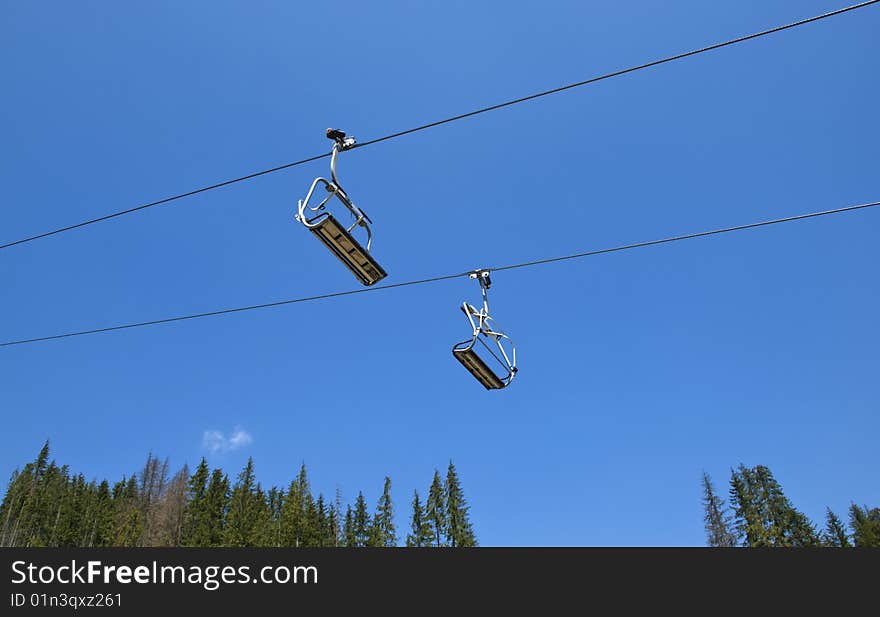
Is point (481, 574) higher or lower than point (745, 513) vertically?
A: lower

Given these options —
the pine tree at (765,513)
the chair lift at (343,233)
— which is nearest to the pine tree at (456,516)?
the pine tree at (765,513)

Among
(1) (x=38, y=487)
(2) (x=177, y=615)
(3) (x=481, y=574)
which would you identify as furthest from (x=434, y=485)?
(1) (x=38, y=487)

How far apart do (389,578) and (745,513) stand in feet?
167

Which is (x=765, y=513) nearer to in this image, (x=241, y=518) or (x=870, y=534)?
(x=870, y=534)

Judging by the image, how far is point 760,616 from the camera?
1638 centimetres

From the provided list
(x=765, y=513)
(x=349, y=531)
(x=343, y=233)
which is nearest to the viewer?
(x=343, y=233)

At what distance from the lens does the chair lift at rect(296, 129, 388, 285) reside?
685 cm

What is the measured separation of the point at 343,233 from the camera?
6887 millimetres

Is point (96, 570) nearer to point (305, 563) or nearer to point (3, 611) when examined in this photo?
point (3, 611)

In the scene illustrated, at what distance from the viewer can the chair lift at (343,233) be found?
6.85 meters

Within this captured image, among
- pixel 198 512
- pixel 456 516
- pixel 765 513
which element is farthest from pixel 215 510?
pixel 765 513

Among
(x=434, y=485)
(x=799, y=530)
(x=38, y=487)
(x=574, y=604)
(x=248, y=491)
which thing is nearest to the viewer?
(x=574, y=604)

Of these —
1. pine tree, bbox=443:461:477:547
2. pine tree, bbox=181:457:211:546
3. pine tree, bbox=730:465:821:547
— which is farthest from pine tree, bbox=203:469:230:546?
pine tree, bbox=730:465:821:547

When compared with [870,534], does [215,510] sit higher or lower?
higher
